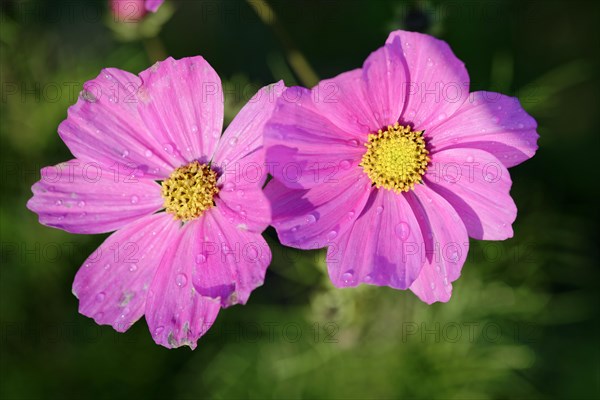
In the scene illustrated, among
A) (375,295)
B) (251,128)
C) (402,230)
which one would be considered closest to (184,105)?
(251,128)

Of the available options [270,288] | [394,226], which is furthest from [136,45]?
[394,226]

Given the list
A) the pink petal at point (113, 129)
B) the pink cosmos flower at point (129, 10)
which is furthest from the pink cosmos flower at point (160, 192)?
the pink cosmos flower at point (129, 10)

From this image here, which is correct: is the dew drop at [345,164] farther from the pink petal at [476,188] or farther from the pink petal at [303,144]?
the pink petal at [476,188]

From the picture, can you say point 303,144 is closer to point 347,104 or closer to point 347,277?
point 347,104

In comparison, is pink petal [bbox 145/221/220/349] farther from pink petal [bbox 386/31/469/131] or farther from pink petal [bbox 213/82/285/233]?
pink petal [bbox 386/31/469/131]

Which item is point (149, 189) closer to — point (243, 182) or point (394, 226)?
point (243, 182)

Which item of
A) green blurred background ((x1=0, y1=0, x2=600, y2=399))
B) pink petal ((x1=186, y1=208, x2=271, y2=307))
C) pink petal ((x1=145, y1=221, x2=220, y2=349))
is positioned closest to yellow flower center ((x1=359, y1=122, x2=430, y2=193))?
pink petal ((x1=186, y1=208, x2=271, y2=307))
